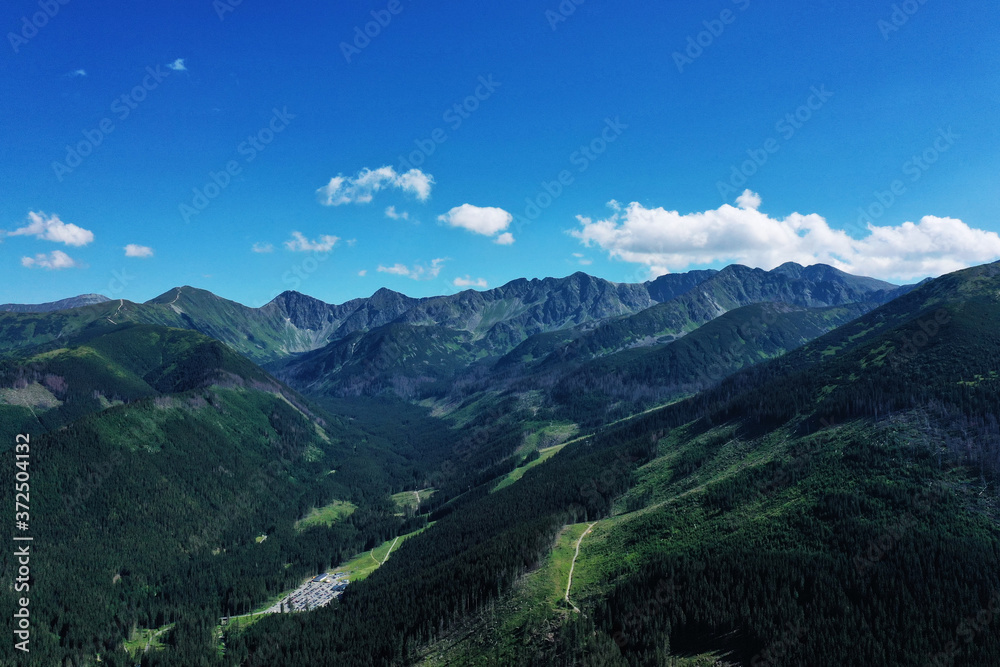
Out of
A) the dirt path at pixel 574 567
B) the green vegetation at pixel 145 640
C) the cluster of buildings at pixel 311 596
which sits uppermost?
the green vegetation at pixel 145 640

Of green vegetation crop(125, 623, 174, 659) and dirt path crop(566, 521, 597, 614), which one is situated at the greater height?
green vegetation crop(125, 623, 174, 659)

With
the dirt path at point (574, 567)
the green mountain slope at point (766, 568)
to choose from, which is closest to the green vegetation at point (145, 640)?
the green mountain slope at point (766, 568)

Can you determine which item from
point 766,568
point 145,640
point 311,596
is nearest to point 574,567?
point 766,568

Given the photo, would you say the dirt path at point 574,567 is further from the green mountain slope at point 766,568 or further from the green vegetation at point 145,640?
the green vegetation at point 145,640

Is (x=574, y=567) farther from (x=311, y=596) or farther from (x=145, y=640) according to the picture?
(x=145, y=640)

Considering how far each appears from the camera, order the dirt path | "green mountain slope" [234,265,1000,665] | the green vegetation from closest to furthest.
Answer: "green mountain slope" [234,265,1000,665], the dirt path, the green vegetation

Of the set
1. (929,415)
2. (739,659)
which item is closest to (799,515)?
(739,659)

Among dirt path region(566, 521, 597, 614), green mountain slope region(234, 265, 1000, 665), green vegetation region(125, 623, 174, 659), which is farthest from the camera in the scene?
green vegetation region(125, 623, 174, 659)

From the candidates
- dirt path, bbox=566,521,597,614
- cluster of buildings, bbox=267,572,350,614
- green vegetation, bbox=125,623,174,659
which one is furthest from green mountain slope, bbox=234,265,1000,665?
green vegetation, bbox=125,623,174,659

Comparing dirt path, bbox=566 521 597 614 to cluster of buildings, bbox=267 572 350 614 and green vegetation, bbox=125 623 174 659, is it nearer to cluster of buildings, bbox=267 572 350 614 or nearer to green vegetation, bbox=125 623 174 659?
cluster of buildings, bbox=267 572 350 614

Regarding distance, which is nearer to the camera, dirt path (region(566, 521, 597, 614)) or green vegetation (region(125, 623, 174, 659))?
dirt path (region(566, 521, 597, 614))

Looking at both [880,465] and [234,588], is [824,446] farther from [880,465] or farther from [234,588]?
[234,588]
